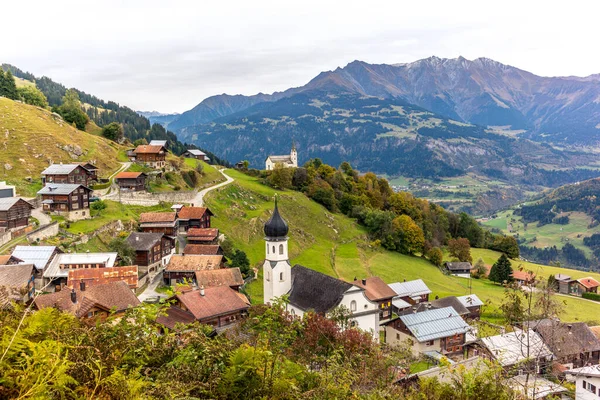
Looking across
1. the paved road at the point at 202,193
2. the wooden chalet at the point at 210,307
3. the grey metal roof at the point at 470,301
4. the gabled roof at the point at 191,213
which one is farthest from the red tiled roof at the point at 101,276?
the grey metal roof at the point at 470,301

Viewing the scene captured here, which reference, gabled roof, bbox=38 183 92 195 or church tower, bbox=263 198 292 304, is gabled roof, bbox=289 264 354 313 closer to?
church tower, bbox=263 198 292 304

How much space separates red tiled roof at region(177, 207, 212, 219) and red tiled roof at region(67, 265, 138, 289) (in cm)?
2371

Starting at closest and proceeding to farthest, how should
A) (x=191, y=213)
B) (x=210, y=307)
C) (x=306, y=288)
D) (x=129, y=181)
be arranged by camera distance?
(x=210, y=307), (x=306, y=288), (x=191, y=213), (x=129, y=181)

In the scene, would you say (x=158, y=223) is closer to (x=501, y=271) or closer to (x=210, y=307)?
(x=210, y=307)

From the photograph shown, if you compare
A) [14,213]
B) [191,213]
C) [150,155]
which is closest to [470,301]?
[191,213]

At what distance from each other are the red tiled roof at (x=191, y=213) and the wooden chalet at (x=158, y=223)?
4.75 meters

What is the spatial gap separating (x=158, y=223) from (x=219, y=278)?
18434 millimetres

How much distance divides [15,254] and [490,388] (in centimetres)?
4920

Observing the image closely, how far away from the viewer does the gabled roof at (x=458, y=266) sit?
9694cm

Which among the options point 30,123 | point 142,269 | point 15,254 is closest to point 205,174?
point 30,123

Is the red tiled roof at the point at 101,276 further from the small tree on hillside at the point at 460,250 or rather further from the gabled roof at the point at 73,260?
the small tree on hillside at the point at 460,250

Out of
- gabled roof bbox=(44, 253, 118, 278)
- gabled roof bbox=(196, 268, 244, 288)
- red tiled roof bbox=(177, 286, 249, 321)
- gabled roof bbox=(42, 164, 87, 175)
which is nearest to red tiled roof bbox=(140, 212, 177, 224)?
gabled roof bbox=(42, 164, 87, 175)

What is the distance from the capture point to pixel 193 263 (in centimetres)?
5591

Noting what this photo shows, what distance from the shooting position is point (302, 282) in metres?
49.9
